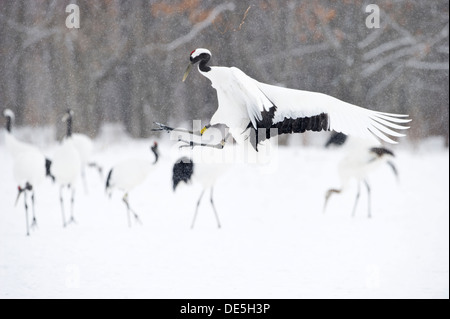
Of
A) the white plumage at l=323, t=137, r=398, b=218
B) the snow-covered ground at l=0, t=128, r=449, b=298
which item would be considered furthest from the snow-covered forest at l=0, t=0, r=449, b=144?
the white plumage at l=323, t=137, r=398, b=218

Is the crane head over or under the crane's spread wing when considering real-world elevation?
over

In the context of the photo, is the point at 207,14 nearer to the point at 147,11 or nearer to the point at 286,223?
the point at 147,11

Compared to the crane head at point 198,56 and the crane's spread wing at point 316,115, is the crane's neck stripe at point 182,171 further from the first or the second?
the crane head at point 198,56

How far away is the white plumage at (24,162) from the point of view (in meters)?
3.93

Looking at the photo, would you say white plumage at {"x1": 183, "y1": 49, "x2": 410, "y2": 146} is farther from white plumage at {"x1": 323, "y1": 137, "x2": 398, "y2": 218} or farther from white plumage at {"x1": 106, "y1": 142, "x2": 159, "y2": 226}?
white plumage at {"x1": 323, "y1": 137, "x2": 398, "y2": 218}

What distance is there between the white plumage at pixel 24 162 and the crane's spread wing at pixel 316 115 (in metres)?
2.70

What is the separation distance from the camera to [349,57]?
3273 millimetres

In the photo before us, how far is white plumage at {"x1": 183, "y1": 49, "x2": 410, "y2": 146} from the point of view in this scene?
153 centimetres

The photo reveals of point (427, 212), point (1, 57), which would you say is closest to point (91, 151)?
point (1, 57)

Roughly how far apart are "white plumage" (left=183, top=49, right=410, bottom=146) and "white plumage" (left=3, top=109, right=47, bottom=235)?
269 centimetres

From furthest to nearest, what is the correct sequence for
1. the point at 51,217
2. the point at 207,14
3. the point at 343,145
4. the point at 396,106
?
the point at 343,145 → the point at 51,217 → the point at 396,106 → the point at 207,14

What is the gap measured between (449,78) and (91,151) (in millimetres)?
3253

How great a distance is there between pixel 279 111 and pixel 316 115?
5.5 inches

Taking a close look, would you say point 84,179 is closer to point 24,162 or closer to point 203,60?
point 24,162
